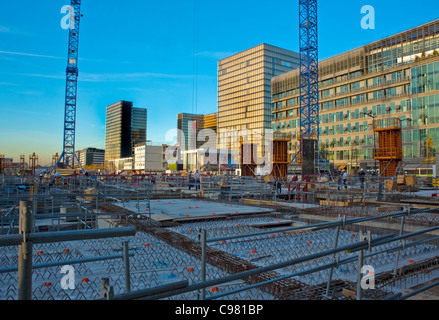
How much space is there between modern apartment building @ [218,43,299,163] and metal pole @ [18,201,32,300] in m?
116

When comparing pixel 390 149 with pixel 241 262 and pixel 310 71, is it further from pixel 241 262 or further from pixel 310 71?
pixel 310 71

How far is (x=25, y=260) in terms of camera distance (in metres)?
2.15

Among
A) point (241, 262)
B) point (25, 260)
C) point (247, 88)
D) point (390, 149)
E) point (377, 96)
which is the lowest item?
point (241, 262)

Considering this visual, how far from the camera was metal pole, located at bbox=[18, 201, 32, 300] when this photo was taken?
2.12 m

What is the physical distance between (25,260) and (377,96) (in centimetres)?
7241

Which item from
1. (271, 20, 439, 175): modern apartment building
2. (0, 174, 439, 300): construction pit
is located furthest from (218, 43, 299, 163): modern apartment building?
(0, 174, 439, 300): construction pit

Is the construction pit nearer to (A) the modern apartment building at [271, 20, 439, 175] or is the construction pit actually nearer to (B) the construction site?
(B) the construction site

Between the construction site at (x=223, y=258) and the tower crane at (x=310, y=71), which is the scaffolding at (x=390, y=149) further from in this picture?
the tower crane at (x=310, y=71)

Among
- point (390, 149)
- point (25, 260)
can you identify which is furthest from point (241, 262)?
point (390, 149)

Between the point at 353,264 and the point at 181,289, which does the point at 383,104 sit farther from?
the point at 181,289

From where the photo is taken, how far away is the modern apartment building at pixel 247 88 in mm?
126625

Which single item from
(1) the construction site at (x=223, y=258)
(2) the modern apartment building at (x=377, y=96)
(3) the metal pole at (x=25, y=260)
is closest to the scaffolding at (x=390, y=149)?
(1) the construction site at (x=223, y=258)

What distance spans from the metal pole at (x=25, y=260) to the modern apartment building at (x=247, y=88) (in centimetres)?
11622
